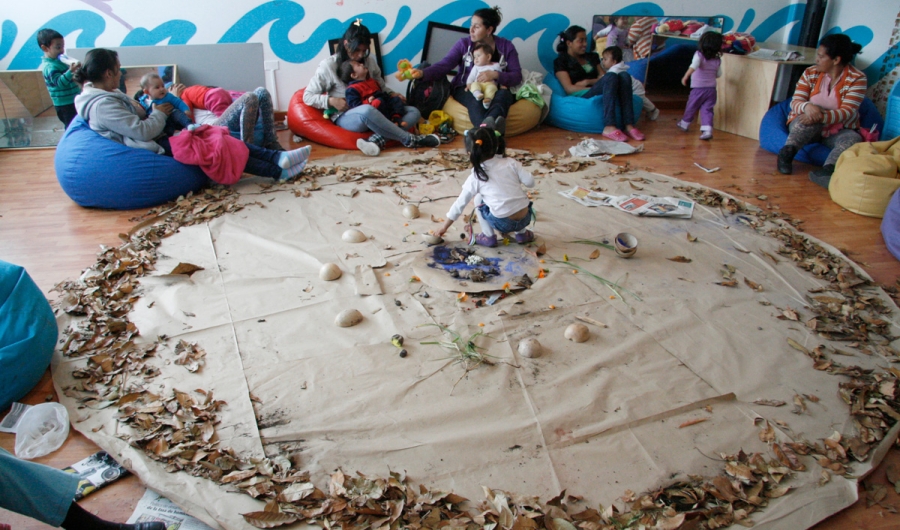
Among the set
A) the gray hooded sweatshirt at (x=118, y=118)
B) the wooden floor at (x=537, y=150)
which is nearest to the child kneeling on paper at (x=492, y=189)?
the wooden floor at (x=537, y=150)

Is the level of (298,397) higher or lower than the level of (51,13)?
lower

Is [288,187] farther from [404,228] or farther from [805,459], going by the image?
[805,459]

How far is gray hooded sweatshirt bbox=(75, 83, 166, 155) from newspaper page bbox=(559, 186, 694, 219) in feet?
9.18

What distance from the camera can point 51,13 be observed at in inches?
199

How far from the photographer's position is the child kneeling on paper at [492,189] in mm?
2996

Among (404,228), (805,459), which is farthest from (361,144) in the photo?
(805,459)

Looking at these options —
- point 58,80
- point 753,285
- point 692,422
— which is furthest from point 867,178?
point 58,80

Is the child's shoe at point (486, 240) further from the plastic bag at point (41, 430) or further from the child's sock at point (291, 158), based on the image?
the plastic bag at point (41, 430)

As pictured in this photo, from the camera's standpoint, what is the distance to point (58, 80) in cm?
459

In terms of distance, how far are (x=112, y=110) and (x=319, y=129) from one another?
1.75 m

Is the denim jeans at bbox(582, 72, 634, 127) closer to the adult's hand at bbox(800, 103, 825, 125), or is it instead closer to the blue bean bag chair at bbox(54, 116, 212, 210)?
the adult's hand at bbox(800, 103, 825, 125)

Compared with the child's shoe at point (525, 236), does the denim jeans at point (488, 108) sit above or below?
above

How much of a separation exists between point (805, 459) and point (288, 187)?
11.4 feet

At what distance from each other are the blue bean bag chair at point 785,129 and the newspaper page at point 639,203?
1645mm
